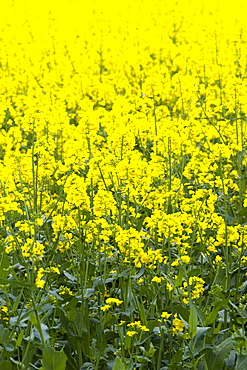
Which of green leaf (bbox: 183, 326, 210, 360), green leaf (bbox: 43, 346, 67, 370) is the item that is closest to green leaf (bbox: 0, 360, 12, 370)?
green leaf (bbox: 43, 346, 67, 370)

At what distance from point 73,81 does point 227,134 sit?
2520 millimetres

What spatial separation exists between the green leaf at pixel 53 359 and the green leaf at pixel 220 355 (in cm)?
80

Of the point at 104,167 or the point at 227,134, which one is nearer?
the point at 104,167

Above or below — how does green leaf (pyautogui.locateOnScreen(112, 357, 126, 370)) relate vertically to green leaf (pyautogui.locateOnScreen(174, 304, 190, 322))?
below

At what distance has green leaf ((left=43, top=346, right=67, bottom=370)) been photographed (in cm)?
335

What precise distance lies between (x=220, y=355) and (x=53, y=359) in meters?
0.88

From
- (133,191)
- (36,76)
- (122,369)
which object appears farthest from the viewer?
(36,76)

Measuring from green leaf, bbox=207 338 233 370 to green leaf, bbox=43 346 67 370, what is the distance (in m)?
0.80

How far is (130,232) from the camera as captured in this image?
12.3 feet

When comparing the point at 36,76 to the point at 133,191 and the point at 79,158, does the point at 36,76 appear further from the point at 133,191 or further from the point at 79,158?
the point at 133,191

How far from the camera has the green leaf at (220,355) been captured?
3646 millimetres

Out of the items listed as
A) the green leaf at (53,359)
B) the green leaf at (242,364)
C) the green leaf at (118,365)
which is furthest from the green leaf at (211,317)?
the green leaf at (53,359)

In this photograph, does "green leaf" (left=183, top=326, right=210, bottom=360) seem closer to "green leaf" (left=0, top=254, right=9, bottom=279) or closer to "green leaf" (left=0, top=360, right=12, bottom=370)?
"green leaf" (left=0, top=360, right=12, bottom=370)

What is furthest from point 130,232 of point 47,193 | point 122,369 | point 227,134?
point 227,134
